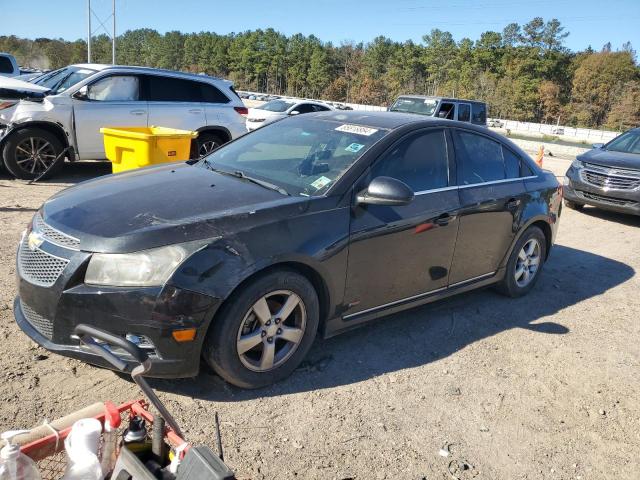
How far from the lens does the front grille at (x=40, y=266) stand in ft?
9.38

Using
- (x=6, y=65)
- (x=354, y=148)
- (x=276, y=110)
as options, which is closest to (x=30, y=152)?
(x=354, y=148)

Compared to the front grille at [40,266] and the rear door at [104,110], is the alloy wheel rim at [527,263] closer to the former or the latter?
the front grille at [40,266]

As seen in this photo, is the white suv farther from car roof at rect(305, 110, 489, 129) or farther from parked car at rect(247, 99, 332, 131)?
parked car at rect(247, 99, 332, 131)

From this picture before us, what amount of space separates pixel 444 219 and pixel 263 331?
1707mm

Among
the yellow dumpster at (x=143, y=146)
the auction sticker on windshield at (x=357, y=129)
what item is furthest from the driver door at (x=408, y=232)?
the yellow dumpster at (x=143, y=146)

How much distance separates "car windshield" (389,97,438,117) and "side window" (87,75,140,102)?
32.7ft

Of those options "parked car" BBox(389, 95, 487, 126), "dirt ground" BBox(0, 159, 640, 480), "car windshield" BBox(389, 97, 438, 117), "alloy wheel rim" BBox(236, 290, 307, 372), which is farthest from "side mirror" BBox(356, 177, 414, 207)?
"car windshield" BBox(389, 97, 438, 117)

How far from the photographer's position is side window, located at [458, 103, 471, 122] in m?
17.2

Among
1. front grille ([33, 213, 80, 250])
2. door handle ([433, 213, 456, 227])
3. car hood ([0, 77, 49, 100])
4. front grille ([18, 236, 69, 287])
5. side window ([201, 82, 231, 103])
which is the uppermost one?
side window ([201, 82, 231, 103])

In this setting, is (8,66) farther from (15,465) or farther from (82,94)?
(15,465)

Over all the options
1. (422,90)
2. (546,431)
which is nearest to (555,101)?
(422,90)

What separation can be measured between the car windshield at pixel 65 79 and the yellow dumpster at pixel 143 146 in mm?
2417

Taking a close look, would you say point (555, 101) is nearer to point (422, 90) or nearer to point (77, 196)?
point (422, 90)

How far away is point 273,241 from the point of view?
3.06 meters
